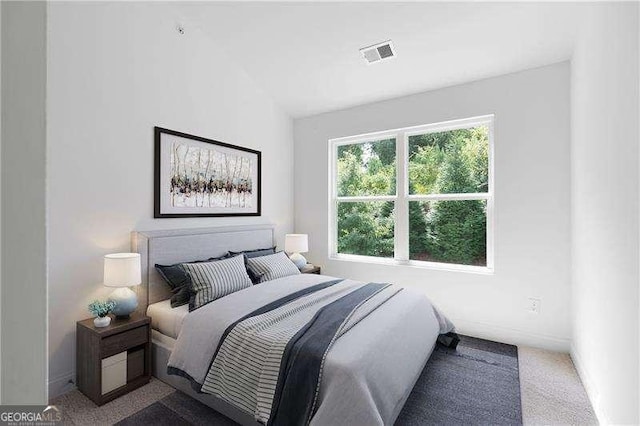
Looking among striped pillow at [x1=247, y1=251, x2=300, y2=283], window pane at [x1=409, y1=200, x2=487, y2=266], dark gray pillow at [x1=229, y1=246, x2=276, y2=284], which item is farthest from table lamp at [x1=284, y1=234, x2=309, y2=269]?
window pane at [x1=409, y1=200, x2=487, y2=266]

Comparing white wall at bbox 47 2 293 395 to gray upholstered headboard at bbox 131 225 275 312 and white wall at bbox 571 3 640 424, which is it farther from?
white wall at bbox 571 3 640 424

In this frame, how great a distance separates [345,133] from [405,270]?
191 cm

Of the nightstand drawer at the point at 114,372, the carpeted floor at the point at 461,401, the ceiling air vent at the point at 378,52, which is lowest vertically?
the carpeted floor at the point at 461,401

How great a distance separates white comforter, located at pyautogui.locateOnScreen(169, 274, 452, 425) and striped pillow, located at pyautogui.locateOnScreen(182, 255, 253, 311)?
0.12 m

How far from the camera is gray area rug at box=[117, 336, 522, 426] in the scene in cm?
193

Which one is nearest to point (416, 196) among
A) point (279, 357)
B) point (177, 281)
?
point (279, 357)

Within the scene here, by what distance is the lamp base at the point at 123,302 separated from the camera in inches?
89.7

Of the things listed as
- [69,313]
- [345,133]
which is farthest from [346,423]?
[345,133]

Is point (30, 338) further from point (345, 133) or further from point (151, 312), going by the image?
point (345, 133)

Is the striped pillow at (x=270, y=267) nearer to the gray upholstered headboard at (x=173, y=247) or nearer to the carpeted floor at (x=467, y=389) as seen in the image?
the gray upholstered headboard at (x=173, y=247)

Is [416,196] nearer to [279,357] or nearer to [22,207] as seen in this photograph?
[279,357]

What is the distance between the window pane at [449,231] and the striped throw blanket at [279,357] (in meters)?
1.59

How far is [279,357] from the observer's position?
1.68 meters

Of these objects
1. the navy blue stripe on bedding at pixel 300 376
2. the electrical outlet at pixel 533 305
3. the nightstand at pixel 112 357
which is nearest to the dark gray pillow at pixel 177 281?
the nightstand at pixel 112 357
